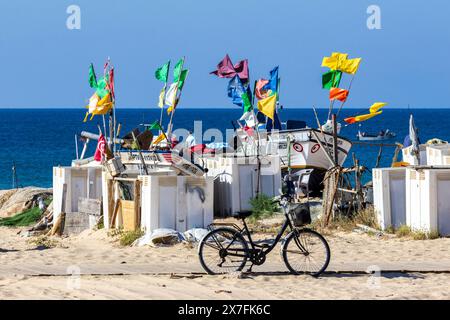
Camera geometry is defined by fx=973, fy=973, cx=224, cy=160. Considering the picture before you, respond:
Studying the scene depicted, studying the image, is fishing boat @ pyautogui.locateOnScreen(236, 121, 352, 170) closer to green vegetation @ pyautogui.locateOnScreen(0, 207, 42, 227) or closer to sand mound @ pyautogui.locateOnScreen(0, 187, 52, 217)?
sand mound @ pyautogui.locateOnScreen(0, 187, 52, 217)

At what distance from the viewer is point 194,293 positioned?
11938 millimetres

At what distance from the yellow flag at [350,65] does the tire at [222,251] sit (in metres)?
10.2

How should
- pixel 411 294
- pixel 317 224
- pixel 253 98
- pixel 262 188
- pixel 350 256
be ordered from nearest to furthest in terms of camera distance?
pixel 411 294
pixel 350 256
pixel 317 224
pixel 262 188
pixel 253 98

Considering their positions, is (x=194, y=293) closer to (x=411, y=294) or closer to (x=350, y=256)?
(x=411, y=294)

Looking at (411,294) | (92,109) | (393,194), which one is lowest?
(411,294)

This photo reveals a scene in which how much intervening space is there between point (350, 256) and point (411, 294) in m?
3.62

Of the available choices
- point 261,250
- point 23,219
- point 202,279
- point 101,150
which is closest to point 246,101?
point 101,150

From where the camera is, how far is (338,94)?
22422 millimetres

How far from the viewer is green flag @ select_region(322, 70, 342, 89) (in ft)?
75.3

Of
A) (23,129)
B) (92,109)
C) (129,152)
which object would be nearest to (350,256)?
(129,152)

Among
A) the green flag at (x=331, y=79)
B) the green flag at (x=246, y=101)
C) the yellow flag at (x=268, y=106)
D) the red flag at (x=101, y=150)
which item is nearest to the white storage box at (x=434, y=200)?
the green flag at (x=331, y=79)

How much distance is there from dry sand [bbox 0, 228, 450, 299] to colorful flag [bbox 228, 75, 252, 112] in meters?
9.40

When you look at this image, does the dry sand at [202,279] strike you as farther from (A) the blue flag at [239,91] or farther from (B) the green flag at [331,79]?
(A) the blue flag at [239,91]

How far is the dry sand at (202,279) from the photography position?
1184 centimetres
